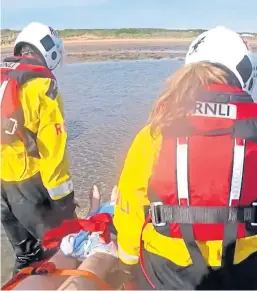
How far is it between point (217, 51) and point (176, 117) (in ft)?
0.92

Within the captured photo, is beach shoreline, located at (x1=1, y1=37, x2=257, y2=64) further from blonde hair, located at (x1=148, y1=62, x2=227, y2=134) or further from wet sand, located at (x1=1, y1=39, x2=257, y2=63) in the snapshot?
blonde hair, located at (x1=148, y1=62, x2=227, y2=134)

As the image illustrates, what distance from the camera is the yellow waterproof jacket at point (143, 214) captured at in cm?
176

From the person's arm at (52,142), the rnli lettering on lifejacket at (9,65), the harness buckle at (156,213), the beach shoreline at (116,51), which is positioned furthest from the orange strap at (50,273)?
the beach shoreline at (116,51)

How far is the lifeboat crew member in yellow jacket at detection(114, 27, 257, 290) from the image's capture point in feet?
5.53

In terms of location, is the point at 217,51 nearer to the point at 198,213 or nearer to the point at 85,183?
the point at 198,213

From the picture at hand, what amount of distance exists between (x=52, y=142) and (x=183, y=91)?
961 millimetres

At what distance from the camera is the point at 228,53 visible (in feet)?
5.97

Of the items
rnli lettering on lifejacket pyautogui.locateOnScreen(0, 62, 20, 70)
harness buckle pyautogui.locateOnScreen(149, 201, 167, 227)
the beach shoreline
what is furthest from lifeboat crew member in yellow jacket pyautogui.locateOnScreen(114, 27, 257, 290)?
the beach shoreline

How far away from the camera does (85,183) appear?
4.43m

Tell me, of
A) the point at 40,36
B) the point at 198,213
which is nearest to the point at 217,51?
the point at 198,213

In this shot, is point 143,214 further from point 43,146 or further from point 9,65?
point 9,65

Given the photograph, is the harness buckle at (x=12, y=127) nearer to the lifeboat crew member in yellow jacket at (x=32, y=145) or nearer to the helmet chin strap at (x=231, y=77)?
the lifeboat crew member in yellow jacket at (x=32, y=145)

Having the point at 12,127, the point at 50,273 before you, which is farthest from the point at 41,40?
the point at 50,273

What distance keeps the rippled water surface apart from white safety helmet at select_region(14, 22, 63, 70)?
66cm
